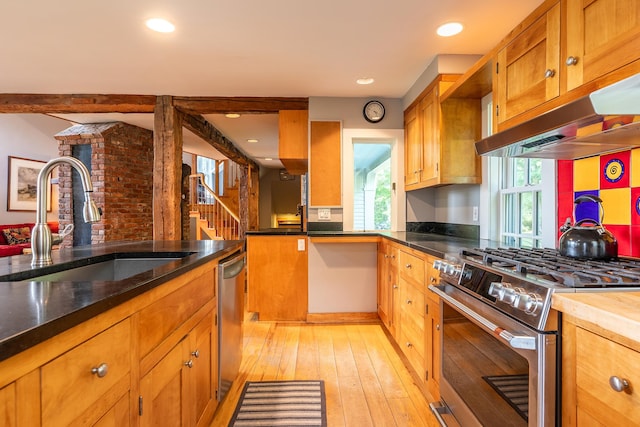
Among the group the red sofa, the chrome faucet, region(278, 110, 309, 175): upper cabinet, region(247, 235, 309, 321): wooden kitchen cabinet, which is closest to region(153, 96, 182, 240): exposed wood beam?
region(247, 235, 309, 321): wooden kitchen cabinet

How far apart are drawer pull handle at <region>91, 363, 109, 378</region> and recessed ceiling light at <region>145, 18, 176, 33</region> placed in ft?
6.90

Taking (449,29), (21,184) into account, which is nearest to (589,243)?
(449,29)

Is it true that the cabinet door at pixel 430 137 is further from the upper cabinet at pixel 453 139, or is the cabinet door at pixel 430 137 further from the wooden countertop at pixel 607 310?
the wooden countertop at pixel 607 310

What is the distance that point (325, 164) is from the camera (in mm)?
3467

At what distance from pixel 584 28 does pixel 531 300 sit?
109 centimetres

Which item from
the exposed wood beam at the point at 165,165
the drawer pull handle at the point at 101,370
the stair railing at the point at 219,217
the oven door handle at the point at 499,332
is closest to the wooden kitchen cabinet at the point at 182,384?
the drawer pull handle at the point at 101,370

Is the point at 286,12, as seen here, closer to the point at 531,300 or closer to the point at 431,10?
the point at 431,10

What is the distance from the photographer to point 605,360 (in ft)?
2.58

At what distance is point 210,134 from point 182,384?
392 centimetres

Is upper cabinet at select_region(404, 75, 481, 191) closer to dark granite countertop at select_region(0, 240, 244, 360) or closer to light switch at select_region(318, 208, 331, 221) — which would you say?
light switch at select_region(318, 208, 331, 221)

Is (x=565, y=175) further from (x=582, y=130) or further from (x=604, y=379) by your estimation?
(x=604, y=379)

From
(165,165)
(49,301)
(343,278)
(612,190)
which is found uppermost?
(165,165)

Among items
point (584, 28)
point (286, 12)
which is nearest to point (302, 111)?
point (286, 12)

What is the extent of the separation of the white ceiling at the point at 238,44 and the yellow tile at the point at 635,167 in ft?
3.60
